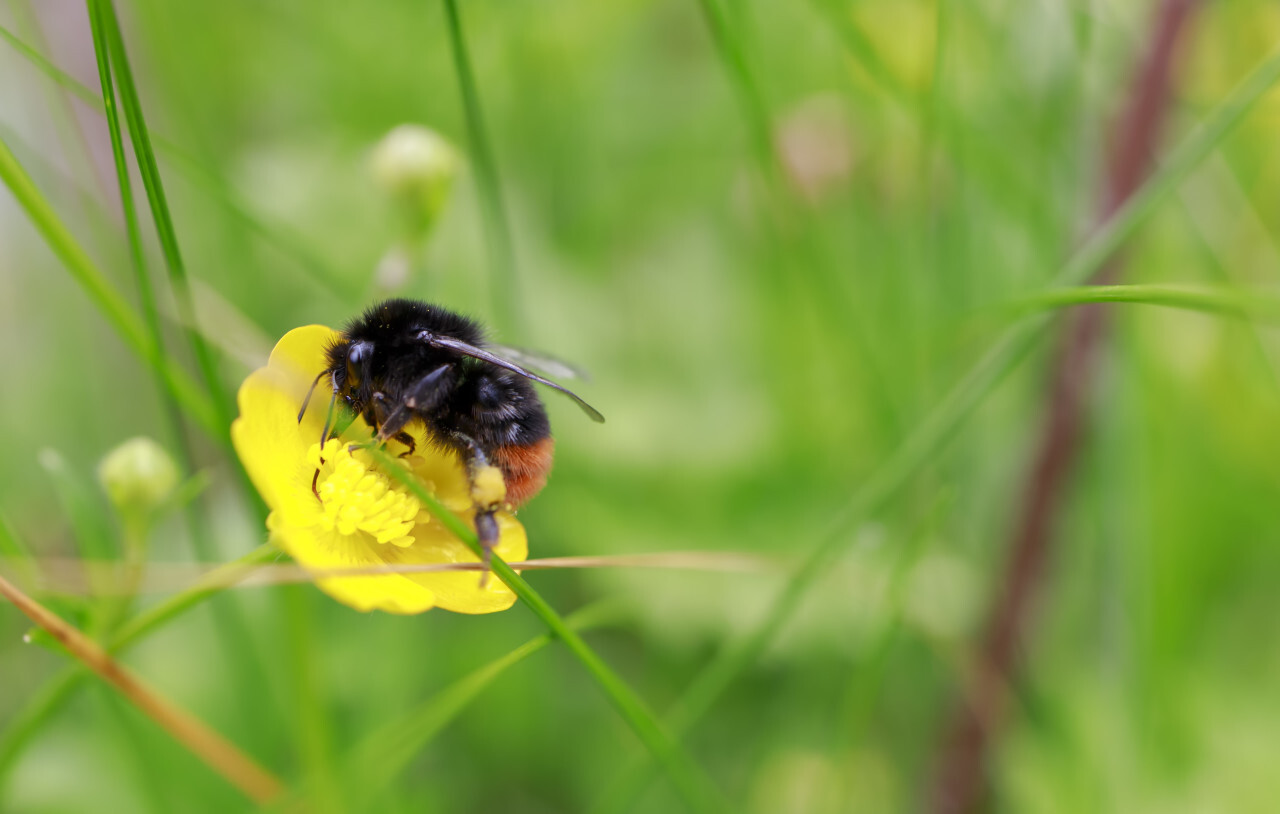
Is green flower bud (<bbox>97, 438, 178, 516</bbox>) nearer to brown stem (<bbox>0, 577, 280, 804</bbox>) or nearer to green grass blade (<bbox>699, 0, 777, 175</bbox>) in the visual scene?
brown stem (<bbox>0, 577, 280, 804</bbox>)

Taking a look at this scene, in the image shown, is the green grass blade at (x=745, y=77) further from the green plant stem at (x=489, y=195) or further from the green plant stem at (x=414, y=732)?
the green plant stem at (x=414, y=732)

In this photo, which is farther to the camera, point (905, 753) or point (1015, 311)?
point (905, 753)

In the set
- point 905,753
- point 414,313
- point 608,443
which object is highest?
point 414,313

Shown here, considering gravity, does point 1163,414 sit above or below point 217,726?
above

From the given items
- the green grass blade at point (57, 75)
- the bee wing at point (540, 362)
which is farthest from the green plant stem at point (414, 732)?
the green grass blade at point (57, 75)

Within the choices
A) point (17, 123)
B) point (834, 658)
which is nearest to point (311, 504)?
point (834, 658)

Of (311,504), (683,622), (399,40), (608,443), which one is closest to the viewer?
(311,504)

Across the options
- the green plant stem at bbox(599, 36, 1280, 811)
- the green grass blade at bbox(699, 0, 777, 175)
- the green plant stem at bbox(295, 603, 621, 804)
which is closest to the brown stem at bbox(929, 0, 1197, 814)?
the green plant stem at bbox(599, 36, 1280, 811)

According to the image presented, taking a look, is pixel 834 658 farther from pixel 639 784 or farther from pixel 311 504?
pixel 311 504
